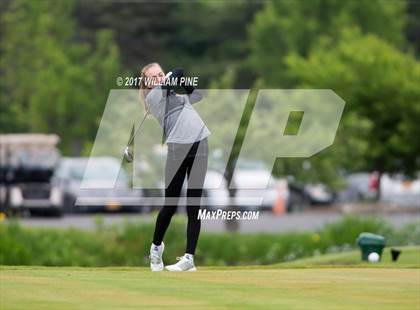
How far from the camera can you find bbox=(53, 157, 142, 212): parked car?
3844cm

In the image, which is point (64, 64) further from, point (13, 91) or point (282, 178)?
point (282, 178)

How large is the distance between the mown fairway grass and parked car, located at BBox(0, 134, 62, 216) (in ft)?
85.5

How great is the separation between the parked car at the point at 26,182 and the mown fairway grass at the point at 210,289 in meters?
26.1

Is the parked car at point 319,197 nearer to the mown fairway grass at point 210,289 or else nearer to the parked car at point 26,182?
the parked car at point 26,182

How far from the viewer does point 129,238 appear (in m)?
27.1

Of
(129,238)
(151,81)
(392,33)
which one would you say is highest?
(392,33)

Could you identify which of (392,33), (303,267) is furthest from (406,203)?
(303,267)

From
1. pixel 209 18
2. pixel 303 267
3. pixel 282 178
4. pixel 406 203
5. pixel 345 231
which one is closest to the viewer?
pixel 303 267

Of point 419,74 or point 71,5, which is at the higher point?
point 71,5

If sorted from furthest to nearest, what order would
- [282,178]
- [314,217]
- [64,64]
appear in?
[64,64]
[314,217]
[282,178]

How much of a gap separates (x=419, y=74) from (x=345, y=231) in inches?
527

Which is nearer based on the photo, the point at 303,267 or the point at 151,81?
the point at 151,81

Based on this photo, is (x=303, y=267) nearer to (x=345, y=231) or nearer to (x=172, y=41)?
(x=345, y=231)

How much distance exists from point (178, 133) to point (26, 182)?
2743 cm
